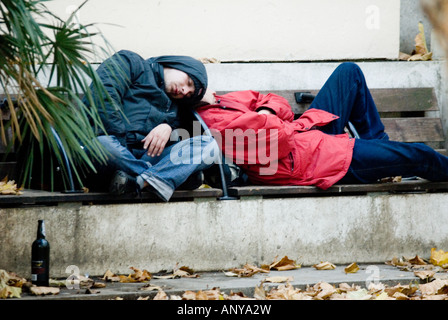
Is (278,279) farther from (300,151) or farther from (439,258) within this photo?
(439,258)

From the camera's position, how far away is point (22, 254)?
351cm

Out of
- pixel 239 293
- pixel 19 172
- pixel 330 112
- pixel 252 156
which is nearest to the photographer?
pixel 239 293

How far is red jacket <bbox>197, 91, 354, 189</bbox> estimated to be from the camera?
409cm

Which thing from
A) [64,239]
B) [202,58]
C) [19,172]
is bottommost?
[64,239]

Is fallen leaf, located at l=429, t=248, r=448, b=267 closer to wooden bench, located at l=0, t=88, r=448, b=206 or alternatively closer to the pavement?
the pavement

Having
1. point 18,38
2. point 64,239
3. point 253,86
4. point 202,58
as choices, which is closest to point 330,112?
point 253,86

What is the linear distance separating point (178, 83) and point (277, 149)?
0.88 m

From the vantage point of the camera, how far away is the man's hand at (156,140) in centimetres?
384

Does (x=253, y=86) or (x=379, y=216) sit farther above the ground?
(x=253, y=86)

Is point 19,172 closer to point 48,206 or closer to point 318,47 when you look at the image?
point 48,206

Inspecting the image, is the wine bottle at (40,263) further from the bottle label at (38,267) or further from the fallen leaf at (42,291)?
the fallen leaf at (42,291)

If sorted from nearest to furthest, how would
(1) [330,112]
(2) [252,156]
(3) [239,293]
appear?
(3) [239,293]
(2) [252,156]
(1) [330,112]

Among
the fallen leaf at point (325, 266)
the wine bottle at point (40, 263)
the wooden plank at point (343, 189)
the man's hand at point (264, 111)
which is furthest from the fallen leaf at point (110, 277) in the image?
the man's hand at point (264, 111)

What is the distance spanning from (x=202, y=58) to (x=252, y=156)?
5.45 feet
